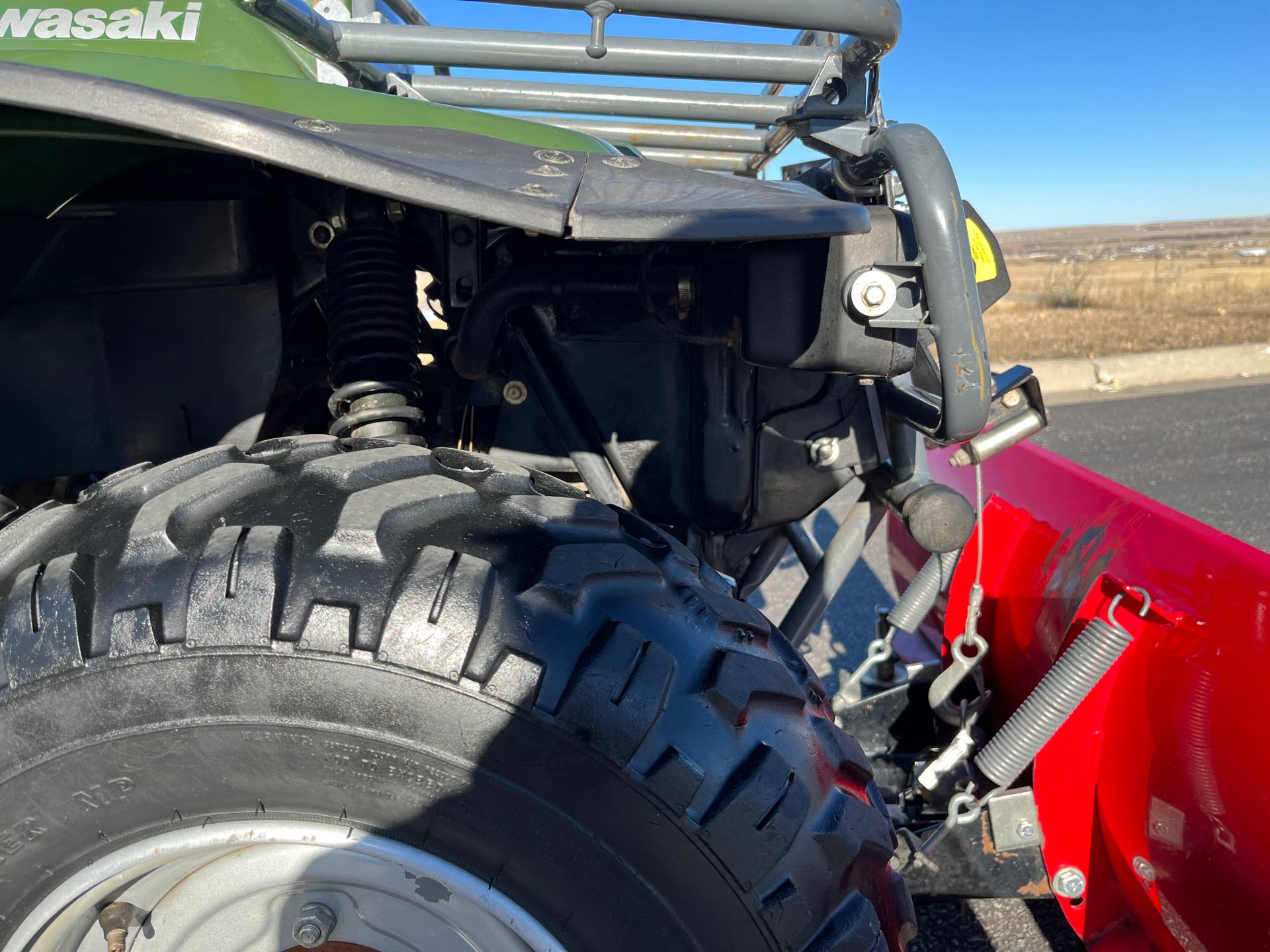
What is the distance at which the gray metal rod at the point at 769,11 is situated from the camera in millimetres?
1095

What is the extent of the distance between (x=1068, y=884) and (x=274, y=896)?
143 centimetres

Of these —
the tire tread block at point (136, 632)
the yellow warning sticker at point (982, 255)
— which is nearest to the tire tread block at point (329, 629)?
the tire tread block at point (136, 632)

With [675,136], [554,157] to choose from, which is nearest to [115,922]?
[554,157]

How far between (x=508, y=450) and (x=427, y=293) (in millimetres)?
410

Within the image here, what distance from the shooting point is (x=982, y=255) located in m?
1.33

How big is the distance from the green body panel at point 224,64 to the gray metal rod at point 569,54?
6.0 inches

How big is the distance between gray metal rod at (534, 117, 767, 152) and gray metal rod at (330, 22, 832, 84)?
63cm

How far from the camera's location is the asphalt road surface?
1.89 meters

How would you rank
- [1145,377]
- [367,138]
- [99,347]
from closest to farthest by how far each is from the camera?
[367,138]
[99,347]
[1145,377]

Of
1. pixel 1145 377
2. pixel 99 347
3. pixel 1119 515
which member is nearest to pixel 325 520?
pixel 99 347

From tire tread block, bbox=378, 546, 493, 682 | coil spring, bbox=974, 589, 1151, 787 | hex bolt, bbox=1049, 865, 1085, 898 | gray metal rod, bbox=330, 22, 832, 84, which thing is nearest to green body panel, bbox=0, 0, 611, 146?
gray metal rod, bbox=330, 22, 832, 84

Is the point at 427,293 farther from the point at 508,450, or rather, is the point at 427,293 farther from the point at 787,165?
the point at 787,165

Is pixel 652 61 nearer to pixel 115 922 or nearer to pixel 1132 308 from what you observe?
pixel 115 922

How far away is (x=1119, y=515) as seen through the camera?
175cm
